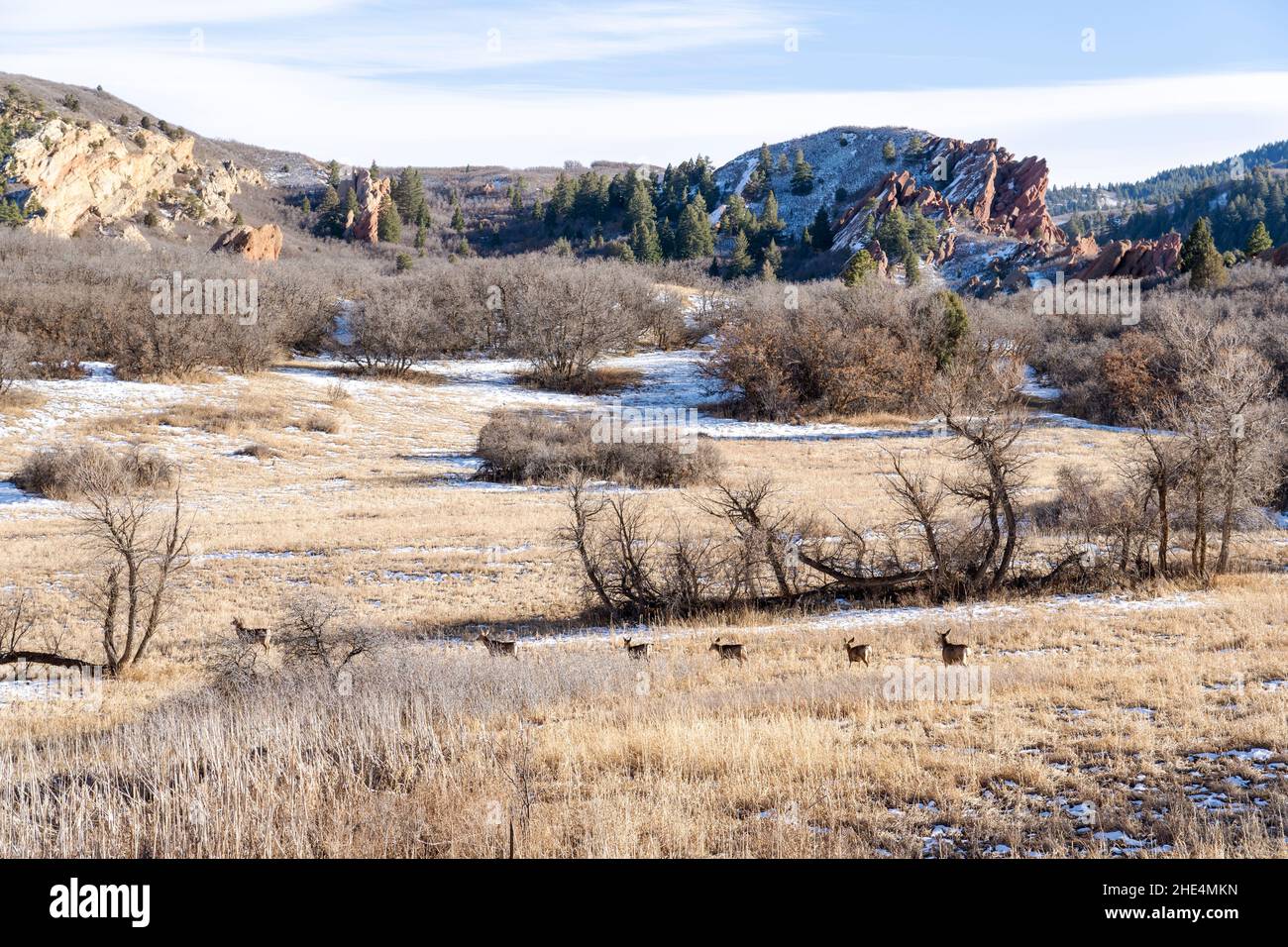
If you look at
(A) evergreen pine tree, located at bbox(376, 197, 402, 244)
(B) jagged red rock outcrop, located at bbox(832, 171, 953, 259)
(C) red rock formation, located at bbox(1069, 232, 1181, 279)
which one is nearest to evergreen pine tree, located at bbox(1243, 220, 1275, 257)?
(C) red rock formation, located at bbox(1069, 232, 1181, 279)

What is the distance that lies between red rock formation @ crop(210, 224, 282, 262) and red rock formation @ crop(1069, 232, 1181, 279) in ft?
285

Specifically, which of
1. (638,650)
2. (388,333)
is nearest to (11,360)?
(388,333)

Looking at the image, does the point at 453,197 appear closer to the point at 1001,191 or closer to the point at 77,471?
the point at 1001,191

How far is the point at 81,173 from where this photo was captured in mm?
112250

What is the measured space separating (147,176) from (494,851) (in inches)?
5854

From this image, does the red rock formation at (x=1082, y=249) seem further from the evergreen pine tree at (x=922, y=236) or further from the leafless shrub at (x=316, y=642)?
the leafless shrub at (x=316, y=642)

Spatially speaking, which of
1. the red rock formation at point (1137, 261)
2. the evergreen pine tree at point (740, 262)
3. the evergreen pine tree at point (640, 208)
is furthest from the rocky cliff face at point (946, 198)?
the evergreen pine tree at point (640, 208)

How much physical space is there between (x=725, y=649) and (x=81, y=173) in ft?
427

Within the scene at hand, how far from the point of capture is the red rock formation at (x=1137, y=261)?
83.6 metres

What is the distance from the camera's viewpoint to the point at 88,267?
59.3 m
